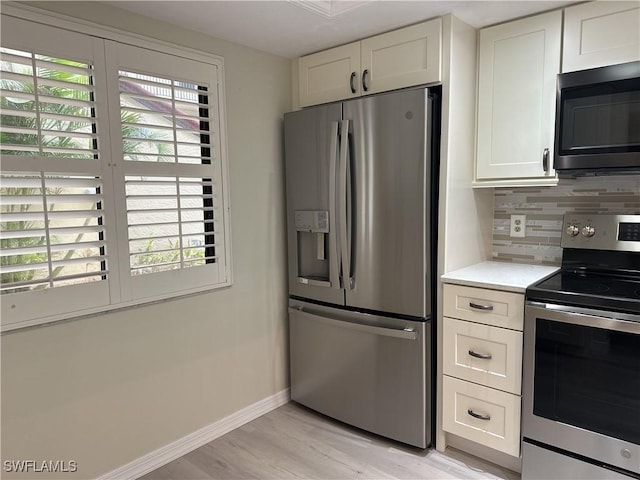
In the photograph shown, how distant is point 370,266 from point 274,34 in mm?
1296

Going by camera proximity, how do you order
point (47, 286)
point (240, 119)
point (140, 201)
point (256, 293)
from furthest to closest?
point (256, 293), point (240, 119), point (140, 201), point (47, 286)

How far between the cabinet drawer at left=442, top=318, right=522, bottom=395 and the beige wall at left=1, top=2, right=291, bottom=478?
3.58 ft

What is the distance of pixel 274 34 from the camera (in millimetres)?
2250

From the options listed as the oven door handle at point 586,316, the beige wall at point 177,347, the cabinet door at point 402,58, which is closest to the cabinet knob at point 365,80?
the cabinet door at point 402,58

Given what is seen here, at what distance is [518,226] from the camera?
2.43 metres

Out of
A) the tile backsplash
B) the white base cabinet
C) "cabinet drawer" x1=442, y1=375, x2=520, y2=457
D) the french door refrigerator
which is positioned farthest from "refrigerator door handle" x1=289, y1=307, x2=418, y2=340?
the tile backsplash

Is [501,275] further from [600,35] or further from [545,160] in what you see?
[600,35]

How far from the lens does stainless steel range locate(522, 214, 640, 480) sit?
1.66 m

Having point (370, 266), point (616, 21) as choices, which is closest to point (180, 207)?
point (370, 266)

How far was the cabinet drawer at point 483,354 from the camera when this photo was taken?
1928mm

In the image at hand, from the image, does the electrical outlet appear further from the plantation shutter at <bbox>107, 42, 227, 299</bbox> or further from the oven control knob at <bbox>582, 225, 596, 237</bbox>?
the plantation shutter at <bbox>107, 42, 227, 299</bbox>

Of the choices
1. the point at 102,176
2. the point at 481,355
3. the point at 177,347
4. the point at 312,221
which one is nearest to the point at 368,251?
the point at 312,221

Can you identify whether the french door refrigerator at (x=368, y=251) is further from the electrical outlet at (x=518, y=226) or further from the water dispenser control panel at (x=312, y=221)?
the electrical outlet at (x=518, y=226)

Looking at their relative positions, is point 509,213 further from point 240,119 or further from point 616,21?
point 240,119
